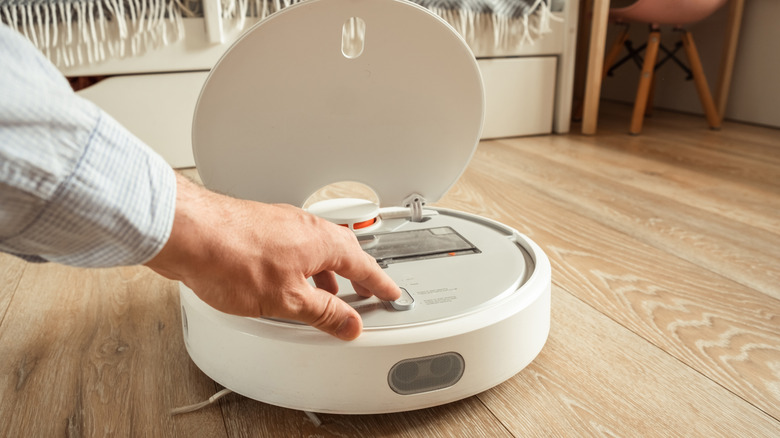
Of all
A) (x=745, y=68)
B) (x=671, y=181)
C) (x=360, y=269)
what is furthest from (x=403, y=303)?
(x=745, y=68)

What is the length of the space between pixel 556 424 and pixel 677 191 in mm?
750

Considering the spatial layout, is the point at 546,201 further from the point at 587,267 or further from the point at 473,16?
the point at 473,16

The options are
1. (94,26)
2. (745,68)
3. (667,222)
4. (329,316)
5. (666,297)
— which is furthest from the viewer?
(745,68)

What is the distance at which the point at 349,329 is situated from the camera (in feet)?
1.30

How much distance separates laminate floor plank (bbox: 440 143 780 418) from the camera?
501mm

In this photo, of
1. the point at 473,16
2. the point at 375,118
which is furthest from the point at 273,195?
the point at 473,16

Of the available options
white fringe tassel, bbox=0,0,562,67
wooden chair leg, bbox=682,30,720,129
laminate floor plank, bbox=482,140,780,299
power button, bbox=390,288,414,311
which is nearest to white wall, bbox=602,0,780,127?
wooden chair leg, bbox=682,30,720,129

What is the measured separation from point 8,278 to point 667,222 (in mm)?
904

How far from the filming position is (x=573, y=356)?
523 millimetres

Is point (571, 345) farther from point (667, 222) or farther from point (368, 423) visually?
point (667, 222)

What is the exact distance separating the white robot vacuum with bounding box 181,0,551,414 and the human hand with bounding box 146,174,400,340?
0.05 m

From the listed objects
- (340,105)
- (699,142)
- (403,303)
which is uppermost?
(340,105)

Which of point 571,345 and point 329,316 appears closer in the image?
point 329,316

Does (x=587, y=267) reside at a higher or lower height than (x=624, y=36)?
lower
